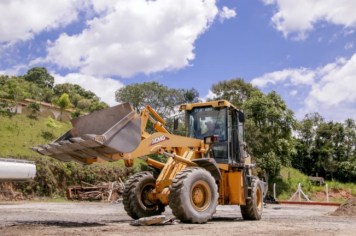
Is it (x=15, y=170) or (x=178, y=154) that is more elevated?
(x=178, y=154)

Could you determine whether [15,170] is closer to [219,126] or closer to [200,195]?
[219,126]

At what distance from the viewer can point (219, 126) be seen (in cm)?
1036

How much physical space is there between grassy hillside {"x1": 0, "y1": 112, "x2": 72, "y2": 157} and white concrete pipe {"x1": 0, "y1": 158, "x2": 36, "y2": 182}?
6.80 m

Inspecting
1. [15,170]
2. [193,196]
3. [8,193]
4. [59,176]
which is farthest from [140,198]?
[59,176]

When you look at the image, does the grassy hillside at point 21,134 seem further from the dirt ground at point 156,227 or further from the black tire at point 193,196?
the black tire at point 193,196

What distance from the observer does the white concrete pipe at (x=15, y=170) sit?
18.5 metres

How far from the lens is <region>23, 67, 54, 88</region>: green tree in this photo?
85625 mm

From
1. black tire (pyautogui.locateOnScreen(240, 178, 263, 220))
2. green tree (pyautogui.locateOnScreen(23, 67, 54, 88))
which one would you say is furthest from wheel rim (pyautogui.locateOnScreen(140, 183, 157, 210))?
green tree (pyautogui.locateOnScreen(23, 67, 54, 88))

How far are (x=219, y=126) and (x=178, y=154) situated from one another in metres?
1.66

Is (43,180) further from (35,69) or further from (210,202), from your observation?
(35,69)

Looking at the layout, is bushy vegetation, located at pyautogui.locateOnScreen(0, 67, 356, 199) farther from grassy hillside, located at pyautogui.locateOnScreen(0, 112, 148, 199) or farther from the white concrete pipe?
the white concrete pipe

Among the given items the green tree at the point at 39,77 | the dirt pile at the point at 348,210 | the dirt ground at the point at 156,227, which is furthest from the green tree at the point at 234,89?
the green tree at the point at 39,77

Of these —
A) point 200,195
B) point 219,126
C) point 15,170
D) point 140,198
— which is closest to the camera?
point 200,195

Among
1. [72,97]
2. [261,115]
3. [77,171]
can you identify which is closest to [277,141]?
[261,115]
